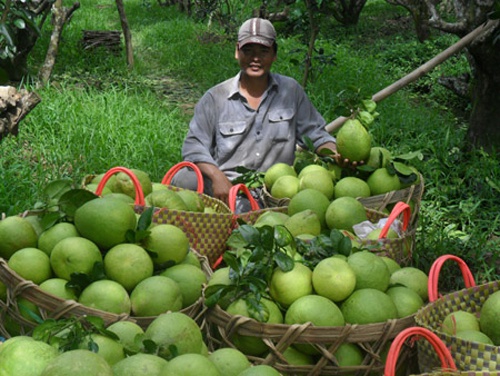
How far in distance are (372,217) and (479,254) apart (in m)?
1.14

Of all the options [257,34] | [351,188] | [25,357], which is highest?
[257,34]

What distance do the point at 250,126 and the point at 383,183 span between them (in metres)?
1.26

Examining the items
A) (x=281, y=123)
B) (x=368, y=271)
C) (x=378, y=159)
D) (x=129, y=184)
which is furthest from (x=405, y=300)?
(x=281, y=123)

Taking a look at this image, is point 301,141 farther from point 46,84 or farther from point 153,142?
point 46,84

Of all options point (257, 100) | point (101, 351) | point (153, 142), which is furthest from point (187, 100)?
point (101, 351)

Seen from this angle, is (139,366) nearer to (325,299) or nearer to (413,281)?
(325,299)

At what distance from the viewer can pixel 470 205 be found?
4996 millimetres

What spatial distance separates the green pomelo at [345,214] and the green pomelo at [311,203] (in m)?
0.07

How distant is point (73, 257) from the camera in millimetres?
2451

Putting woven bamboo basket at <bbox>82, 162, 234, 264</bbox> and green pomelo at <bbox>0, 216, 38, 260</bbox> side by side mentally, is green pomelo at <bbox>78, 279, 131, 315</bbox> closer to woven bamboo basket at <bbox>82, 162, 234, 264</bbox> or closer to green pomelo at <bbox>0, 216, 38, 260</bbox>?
green pomelo at <bbox>0, 216, 38, 260</bbox>

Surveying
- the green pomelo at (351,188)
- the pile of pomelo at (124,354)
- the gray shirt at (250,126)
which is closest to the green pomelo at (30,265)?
the pile of pomelo at (124,354)

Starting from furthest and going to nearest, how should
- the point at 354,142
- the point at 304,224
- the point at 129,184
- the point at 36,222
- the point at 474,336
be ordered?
1. the point at 354,142
2. the point at 129,184
3. the point at 304,224
4. the point at 36,222
5. the point at 474,336

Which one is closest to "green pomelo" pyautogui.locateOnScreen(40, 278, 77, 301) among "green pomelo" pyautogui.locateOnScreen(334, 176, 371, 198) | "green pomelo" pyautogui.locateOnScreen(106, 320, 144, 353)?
"green pomelo" pyautogui.locateOnScreen(106, 320, 144, 353)

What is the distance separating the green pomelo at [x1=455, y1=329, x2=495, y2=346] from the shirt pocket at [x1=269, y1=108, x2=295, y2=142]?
2482mm
